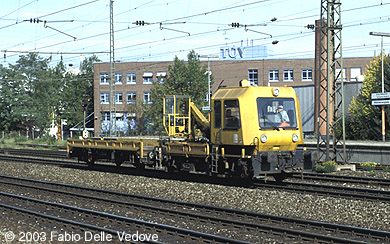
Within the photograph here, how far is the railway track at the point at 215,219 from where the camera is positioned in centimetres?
923

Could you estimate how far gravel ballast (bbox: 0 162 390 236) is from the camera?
37.1ft

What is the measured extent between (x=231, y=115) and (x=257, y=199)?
3.40 m

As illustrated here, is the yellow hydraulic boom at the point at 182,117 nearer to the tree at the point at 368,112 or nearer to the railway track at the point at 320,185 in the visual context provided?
the railway track at the point at 320,185

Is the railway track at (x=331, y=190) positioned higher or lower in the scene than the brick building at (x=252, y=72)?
lower

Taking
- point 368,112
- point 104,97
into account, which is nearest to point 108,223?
point 368,112

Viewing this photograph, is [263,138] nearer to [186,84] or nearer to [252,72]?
[186,84]

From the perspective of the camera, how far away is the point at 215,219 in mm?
10812

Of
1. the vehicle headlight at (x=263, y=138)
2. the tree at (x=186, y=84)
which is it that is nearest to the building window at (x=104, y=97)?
the tree at (x=186, y=84)

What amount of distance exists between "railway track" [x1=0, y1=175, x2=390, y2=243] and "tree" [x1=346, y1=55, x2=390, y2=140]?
27.3 m

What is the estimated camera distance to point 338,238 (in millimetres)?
8742

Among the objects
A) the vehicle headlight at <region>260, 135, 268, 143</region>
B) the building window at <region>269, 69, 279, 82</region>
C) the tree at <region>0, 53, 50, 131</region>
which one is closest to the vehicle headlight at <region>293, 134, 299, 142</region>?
the vehicle headlight at <region>260, 135, 268, 143</region>

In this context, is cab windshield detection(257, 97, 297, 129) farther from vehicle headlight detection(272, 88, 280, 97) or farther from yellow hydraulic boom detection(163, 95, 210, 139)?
yellow hydraulic boom detection(163, 95, 210, 139)

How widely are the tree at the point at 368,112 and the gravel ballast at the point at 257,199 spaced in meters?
24.4

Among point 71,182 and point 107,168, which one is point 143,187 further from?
point 107,168
